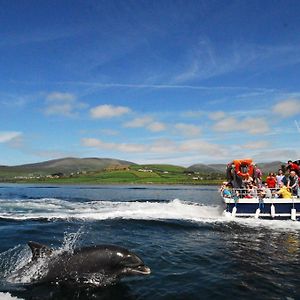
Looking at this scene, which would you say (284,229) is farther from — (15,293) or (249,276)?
(15,293)

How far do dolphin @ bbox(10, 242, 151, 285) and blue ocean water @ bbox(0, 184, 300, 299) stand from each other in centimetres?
29

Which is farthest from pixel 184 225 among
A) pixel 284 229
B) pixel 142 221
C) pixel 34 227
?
pixel 34 227

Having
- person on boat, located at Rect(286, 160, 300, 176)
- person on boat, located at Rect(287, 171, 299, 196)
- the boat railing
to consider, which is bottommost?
the boat railing

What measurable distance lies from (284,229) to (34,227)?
1547 centimetres

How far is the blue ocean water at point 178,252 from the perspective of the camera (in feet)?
38.8

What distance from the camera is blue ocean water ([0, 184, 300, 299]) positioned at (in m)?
11.8

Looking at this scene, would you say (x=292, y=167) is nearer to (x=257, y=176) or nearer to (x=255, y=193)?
(x=257, y=176)

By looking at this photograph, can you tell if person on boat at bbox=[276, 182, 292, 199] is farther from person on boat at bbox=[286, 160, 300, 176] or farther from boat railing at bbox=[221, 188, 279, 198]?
person on boat at bbox=[286, 160, 300, 176]

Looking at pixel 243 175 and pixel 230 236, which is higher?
pixel 243 175

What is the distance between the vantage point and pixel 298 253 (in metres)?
17.6

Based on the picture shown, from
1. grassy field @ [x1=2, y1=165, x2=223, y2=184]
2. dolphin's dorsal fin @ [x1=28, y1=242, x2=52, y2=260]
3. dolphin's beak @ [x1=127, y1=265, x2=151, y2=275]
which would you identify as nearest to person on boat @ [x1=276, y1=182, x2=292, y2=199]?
dolphin's beak @ [x1=127, y1=265, x2=151, y2=275]

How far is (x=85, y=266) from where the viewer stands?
1182cm

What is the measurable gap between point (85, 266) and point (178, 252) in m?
6.91

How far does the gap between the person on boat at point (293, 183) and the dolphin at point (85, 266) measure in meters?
18.9
